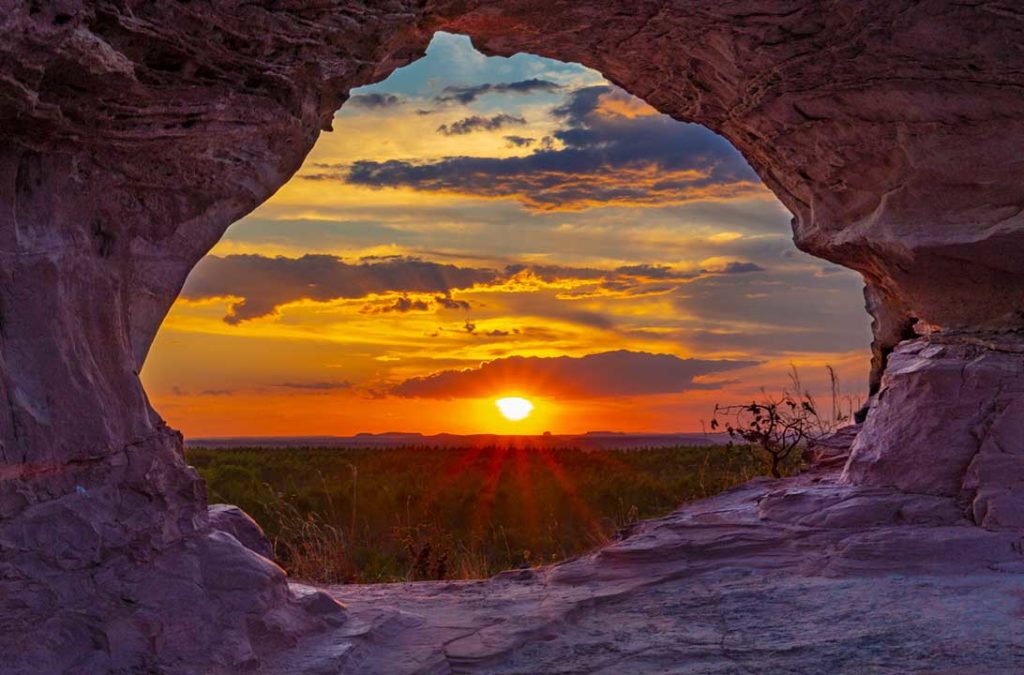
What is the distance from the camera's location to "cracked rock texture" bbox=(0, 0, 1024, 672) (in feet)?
17.8

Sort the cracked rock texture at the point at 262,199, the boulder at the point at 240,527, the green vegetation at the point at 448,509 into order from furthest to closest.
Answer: the green vegetation at the point at 448,509 < the boulder at the point at 240,527 < the cracked rock texture at the point at 262,199

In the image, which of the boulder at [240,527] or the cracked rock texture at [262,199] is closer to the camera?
the cracked rock texture at [262,199]

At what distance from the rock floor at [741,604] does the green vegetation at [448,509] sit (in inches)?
112

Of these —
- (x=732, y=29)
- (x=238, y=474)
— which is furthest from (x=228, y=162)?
(x=238, y=474)

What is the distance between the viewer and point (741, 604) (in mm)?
6492

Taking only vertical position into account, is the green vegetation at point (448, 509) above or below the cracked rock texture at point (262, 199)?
below

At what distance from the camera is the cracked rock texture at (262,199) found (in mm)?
5414

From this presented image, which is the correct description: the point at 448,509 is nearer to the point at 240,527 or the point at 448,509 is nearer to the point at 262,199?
the point at 240,527

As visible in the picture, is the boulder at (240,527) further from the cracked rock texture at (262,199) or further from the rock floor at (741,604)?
the cracked rock texture at (262,199)

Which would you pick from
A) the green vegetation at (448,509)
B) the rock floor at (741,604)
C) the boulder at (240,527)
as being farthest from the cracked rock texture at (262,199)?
the green vegetation at (448,509)

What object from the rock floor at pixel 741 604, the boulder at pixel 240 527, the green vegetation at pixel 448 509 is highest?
the boulder at pixel 240 527

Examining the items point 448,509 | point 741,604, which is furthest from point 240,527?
point 448,509

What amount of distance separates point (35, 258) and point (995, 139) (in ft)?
23.0

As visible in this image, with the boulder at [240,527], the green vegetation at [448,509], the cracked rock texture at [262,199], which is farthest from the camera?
the green vegetation at [448,509]
